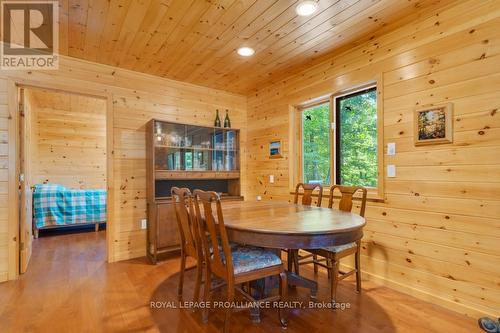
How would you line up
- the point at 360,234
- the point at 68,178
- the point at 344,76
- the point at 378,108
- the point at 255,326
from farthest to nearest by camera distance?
the point at 68,178 → the point at 344,76 → the point at 378,108 → the point at 255,326 → the point at 360,234

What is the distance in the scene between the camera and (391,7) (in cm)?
210

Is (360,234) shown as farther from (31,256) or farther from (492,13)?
(31,256)

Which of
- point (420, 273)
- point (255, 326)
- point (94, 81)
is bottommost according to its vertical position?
point (255, 326)

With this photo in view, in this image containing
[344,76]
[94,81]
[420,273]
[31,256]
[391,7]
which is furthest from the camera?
[31,256]

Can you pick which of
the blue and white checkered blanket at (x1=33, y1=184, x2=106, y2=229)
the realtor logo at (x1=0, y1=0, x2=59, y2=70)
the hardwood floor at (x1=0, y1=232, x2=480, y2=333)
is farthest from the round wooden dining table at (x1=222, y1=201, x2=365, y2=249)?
the blue and white checkered blanket at (x1=33, y1=184, x2=106, y2=229)

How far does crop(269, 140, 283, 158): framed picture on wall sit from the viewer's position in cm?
379

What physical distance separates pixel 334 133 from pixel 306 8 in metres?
1.45

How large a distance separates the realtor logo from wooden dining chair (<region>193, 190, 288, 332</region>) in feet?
6.74

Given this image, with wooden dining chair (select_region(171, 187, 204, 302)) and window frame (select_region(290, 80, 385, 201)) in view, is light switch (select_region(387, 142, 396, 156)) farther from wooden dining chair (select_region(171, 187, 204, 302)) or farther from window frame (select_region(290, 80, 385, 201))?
wooden dining chair (select_region(171, 187, 204, 302))

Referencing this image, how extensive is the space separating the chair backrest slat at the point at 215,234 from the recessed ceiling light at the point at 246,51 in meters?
1.83

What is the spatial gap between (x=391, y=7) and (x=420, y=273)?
227 centimetres

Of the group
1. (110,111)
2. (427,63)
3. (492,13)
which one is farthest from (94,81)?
(492,13)

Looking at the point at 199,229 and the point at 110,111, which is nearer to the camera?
the point at 199,229

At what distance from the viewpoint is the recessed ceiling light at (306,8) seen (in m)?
2.03
